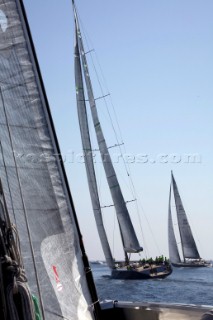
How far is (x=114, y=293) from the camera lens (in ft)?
96.1

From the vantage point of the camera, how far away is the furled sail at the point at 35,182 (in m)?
3.56

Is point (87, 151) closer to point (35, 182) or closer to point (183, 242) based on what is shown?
point (35, 182)

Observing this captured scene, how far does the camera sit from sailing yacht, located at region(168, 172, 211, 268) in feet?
171

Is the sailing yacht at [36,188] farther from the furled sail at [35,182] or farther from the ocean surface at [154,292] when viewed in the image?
the ocean surface at [154,292]

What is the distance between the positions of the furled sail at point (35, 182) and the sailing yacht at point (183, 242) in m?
47.8

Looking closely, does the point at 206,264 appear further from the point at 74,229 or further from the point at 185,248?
the point at 74,229

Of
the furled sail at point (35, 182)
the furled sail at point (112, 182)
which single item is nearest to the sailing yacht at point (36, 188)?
the furled sail at point (35, 182)

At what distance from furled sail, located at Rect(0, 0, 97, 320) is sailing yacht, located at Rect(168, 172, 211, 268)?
47.8m

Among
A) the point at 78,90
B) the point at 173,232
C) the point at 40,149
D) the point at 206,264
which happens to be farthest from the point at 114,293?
the point at 206,264

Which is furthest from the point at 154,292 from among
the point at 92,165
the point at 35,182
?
the point at 35,182

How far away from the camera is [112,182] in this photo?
3020 centimetres

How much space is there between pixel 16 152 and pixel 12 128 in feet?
0.63

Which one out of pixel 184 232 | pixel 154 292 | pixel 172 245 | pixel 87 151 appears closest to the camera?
pixel 87 151

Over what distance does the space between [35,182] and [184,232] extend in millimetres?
50644
